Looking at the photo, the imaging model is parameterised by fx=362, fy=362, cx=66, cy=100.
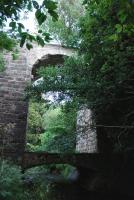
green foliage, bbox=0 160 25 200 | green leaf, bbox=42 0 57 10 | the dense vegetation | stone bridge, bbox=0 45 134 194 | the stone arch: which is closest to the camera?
green leaf, bbox=42 0 57 10

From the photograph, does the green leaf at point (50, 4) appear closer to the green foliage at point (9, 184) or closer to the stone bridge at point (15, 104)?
the green foliage at point (9, 184)

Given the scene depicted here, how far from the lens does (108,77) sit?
23.3 feet

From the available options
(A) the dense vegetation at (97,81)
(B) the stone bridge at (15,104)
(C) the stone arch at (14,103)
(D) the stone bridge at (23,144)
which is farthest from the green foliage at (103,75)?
(C) the stone arch at (14,103)

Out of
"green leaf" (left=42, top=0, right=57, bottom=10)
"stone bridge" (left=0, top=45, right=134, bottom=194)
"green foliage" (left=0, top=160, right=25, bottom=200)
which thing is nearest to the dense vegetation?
"green foliage" (left=0, top=160, right=25, bottom=200)

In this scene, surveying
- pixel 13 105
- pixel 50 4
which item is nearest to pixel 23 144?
pixel 13 105

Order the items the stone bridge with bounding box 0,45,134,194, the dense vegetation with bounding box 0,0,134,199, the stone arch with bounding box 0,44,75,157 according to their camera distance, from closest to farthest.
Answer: the dense vegetation with bounding box 0,0,134,199, the stone bridge with bounding box 0,45,134,194, the stone arch with bounding box 0,44,75,157

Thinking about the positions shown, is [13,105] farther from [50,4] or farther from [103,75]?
[50,4]

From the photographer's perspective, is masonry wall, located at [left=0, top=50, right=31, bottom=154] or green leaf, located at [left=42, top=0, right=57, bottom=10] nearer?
green leaf, located at [left=42, top=0, right=57, bottom=10]

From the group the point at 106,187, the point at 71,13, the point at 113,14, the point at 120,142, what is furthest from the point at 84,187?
the point at 71,13

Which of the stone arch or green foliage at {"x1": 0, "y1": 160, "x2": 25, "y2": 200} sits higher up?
the stone arch

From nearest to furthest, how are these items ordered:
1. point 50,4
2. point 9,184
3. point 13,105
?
point 50,4 → point 9,184 → point 13,105

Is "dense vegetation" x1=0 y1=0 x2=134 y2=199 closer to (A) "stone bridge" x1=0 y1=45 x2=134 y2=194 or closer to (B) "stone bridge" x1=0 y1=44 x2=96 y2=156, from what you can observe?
(A) "stone bridge" x1=0 y1=45 x2=134 y2=194

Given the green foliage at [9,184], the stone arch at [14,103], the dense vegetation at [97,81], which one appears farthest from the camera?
the stone arch at [14,103]

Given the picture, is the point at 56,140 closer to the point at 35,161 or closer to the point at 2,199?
the point at 35,161
